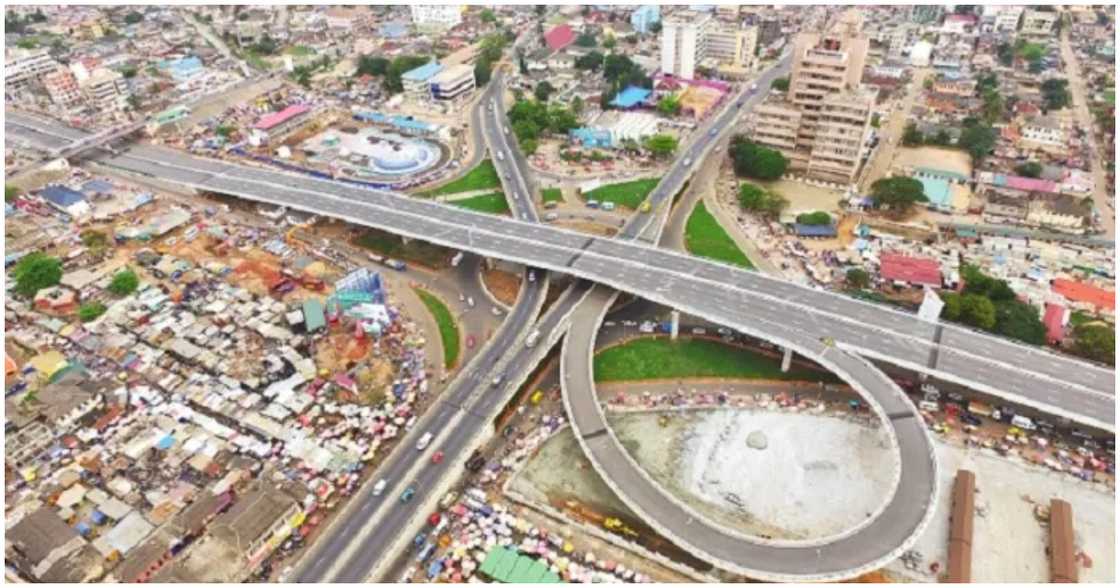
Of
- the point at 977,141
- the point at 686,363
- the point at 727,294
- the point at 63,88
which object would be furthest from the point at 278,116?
the point at 977,141

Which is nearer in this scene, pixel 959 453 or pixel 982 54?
pixel 959 453

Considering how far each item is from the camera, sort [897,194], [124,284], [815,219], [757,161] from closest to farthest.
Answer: [124,284]
[815,219]
[897,194]
[757,161]

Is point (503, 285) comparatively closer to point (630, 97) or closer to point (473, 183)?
point (473, 183)

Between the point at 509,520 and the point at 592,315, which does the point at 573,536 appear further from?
the point at 592,315

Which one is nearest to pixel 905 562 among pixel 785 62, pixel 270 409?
pixel 270 409

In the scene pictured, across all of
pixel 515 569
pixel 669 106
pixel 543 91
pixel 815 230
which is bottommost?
pixel 515 569

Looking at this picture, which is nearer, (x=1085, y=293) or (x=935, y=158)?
(x=1085, y=293)

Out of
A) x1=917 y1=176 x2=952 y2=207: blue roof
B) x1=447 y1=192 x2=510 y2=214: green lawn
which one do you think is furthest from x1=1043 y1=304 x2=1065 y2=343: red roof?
x1=447 y1=192 x2=510 y2=214: green lawn
